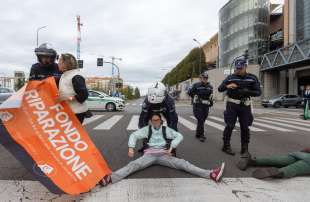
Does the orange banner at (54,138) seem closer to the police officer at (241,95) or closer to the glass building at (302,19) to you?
the police officer at (241,95)

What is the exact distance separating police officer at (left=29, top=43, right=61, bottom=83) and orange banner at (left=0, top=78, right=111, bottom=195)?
1.42 ft

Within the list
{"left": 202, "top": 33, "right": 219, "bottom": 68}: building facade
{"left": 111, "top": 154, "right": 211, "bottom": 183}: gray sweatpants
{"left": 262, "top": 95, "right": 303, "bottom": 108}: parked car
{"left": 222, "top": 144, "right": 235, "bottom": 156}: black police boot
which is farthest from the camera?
{"left": 202, "top": 33, "right": 219, "bottom": 68}: building facade

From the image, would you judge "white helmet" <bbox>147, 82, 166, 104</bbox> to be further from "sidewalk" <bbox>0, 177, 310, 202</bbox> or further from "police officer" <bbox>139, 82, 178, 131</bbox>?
"sidewalk" <bbox>0, 177, 310, 202</bbox>

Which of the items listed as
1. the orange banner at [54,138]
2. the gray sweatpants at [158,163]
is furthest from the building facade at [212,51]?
the orange banner at [54,138]

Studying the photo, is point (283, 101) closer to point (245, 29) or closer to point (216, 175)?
point (245, 29)

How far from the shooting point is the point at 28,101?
4.17 m

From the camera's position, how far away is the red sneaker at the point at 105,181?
Answer: 4340 mm

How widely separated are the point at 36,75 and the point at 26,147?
118 centimetres

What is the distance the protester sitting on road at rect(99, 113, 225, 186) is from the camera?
4.70 metres

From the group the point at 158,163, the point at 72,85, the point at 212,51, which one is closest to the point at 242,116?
the point at 158,163

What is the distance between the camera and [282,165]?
5.18m

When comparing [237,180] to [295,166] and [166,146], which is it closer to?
[295,166]

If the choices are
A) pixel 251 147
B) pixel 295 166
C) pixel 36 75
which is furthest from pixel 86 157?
pixel 251 147

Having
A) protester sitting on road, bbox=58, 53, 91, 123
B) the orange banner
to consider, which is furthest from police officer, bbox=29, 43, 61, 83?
the orange banner
